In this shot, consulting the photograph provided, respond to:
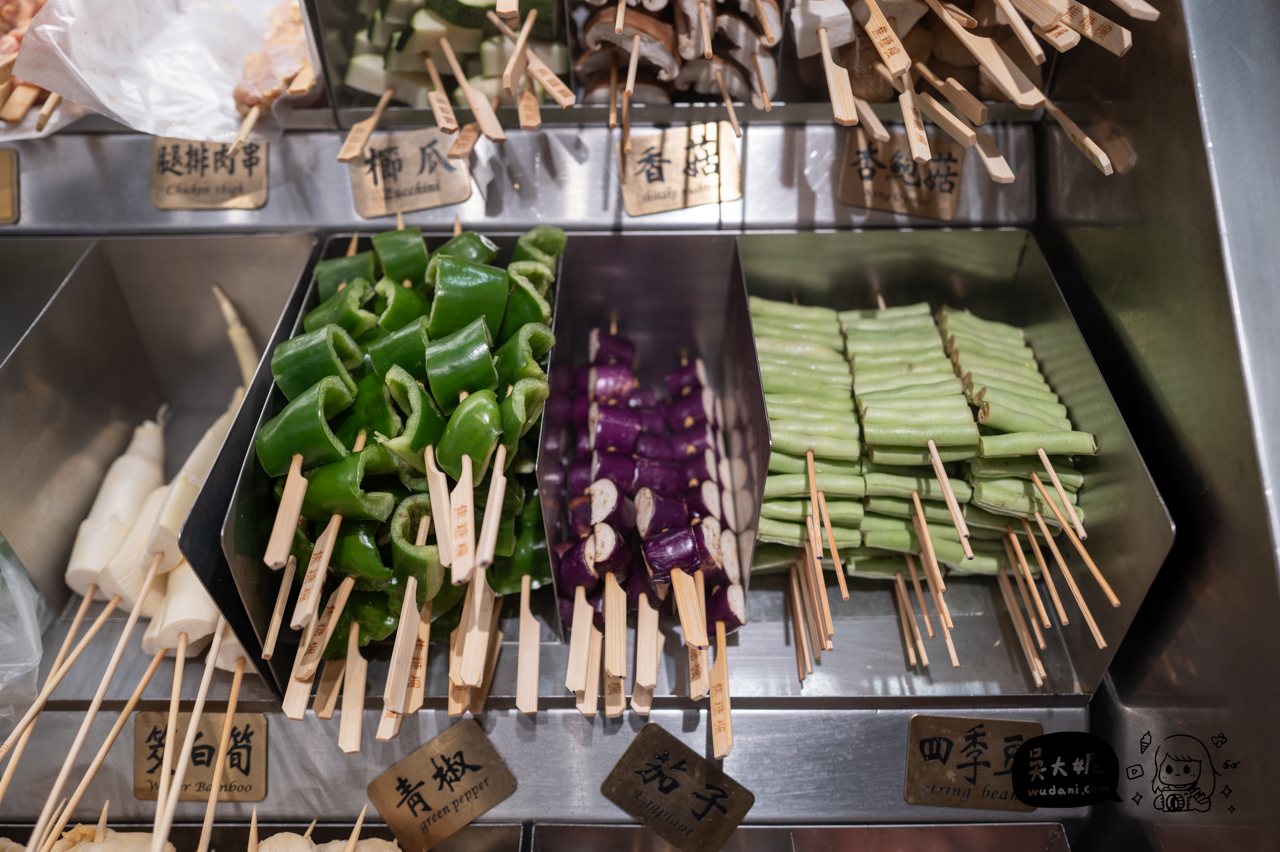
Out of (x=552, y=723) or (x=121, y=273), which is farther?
(x=121, y=273)

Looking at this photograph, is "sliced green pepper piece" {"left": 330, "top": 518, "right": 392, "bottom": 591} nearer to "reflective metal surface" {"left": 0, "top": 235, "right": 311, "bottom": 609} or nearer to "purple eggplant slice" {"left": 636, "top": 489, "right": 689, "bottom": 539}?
"purple eggplant slice" {"left": 636, "top": 489, "right": 689, "bottom": 539}

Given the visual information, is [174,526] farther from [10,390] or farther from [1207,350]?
[1207,350]

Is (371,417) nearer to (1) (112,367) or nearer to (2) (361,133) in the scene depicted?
(2) (361,133)

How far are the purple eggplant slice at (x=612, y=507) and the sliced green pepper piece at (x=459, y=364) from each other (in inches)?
17.9

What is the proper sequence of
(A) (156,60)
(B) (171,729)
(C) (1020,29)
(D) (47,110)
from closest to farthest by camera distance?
(B) (171,729), (C) (1020,29), (D) (47,110), (A) (156,60)

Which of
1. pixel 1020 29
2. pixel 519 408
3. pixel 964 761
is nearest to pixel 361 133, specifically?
pixel 519 408

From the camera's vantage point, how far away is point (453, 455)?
1656 mm

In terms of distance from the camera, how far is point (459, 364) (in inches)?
68.2

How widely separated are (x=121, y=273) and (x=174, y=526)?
112 centimetres

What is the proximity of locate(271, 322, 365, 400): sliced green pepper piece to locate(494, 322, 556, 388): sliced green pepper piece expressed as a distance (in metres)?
0.38

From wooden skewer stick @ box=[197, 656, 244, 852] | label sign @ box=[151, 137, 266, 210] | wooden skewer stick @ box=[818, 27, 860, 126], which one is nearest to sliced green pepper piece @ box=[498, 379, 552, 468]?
wooden skewer stick @ box=[197, 656, 244, 852]

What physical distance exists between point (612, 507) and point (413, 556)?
1.76ft

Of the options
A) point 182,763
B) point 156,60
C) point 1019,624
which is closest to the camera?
point 182,763

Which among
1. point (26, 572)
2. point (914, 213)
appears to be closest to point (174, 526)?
point (26, 572)
